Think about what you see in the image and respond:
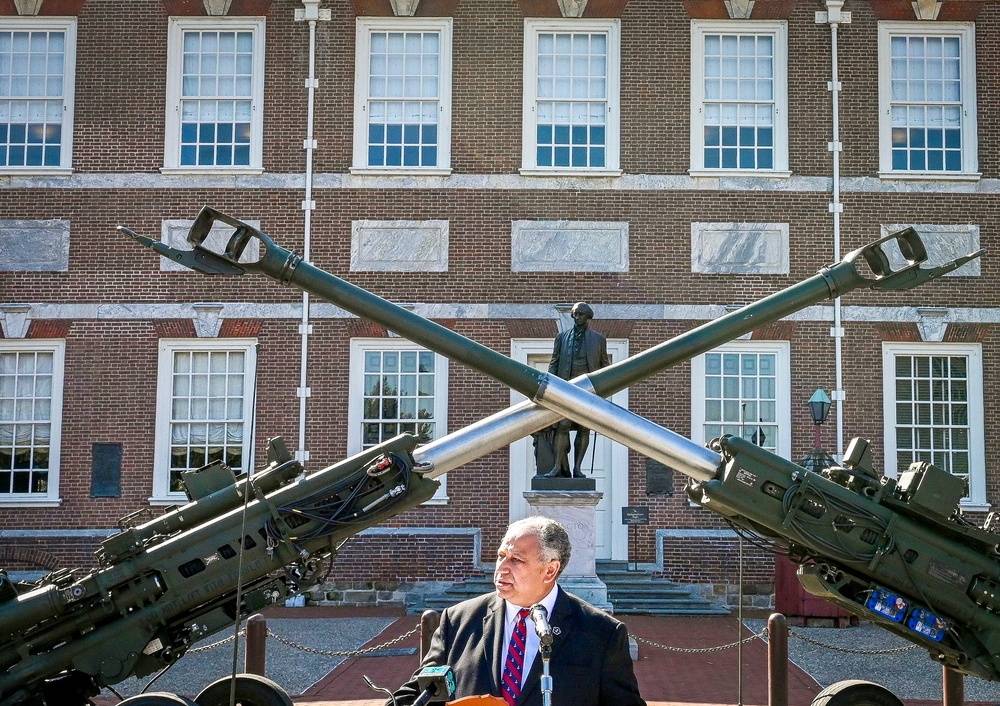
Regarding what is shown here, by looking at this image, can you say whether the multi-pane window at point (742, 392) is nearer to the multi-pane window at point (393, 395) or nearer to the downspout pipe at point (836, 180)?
the downspout pipe at point (836, 180)

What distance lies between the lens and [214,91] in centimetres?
1709

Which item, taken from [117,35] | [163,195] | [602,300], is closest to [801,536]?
[602,300]

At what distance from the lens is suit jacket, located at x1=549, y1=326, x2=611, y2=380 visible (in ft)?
43.1

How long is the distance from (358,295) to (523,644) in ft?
7.49

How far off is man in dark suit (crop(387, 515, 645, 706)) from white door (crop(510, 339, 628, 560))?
38.2 ft

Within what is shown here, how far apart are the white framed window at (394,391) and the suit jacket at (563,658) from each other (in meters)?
11.8

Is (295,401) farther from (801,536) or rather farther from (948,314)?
(801,536)

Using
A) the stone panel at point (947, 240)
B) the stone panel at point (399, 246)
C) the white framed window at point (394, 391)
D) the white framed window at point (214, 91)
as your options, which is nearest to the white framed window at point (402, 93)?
the stone panel at point (399, 246)

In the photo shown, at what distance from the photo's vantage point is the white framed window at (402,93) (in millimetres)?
16906

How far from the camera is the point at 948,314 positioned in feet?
53.7

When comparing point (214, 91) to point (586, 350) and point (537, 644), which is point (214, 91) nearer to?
point (586, 350)

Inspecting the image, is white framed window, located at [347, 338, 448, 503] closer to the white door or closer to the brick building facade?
the brick building facade

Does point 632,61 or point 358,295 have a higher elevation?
point 632,61

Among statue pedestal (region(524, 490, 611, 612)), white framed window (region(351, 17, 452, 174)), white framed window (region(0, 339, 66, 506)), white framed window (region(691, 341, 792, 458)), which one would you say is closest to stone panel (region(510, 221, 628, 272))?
white framed window (region(351, 17, 452, 174))
